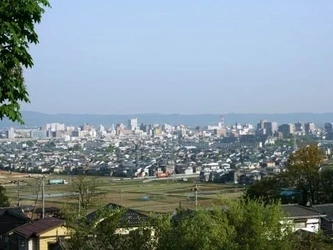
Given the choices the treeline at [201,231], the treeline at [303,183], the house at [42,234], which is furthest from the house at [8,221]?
the treeline at [201,231]

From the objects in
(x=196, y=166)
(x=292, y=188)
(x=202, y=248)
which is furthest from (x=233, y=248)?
(x=196, y=166)

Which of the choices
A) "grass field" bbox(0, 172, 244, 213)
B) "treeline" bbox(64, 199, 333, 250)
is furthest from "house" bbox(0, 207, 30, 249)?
"grass field" bbox(0, 172, 244, 213)

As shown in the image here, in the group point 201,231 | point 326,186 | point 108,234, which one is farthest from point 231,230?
point 326,186

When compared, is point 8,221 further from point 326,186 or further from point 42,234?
point 326,186

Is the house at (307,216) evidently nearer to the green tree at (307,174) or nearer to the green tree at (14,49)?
the green tree at (307,174)

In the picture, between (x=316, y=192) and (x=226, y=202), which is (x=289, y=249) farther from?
(x=316, y=192)
